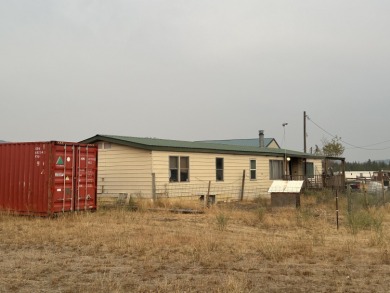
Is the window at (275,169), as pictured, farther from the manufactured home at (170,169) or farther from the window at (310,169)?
the window at (310,169)

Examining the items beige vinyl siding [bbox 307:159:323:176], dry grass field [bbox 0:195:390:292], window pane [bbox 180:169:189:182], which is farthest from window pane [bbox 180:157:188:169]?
beige vinyl siding [bbox 307:159:323:176]

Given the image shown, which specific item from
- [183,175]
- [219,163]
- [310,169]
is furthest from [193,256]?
[310,169]

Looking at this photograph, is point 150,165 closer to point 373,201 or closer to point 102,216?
point 102,216

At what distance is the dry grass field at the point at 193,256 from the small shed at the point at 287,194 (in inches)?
178

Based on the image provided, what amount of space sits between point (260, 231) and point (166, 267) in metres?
4.82

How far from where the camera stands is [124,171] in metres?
19.5

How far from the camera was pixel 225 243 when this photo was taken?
30.5 ft

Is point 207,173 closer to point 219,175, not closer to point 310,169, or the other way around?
point 219,175

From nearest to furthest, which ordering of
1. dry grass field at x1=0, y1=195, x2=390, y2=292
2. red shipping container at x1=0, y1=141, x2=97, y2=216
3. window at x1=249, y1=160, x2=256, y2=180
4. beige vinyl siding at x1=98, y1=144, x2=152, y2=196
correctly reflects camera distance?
dry grass field at x1=0, y1=195, x2=390, y2=292, red shipping container at x1=0, y1=141, x2=97, y2=216, beige vinyl siding at x1=98, y1=144, x2=152, y2=196, window at x1=249, y1=160, x2=256, y2=180

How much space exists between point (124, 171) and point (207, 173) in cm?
429

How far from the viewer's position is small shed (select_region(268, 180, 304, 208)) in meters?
17.8

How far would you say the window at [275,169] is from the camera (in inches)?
1067

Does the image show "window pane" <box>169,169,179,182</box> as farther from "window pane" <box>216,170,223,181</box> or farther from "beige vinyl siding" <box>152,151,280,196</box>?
"window pane" <box>216,170,223,181</box>

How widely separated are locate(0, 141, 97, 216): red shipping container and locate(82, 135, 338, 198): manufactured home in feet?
11.9
